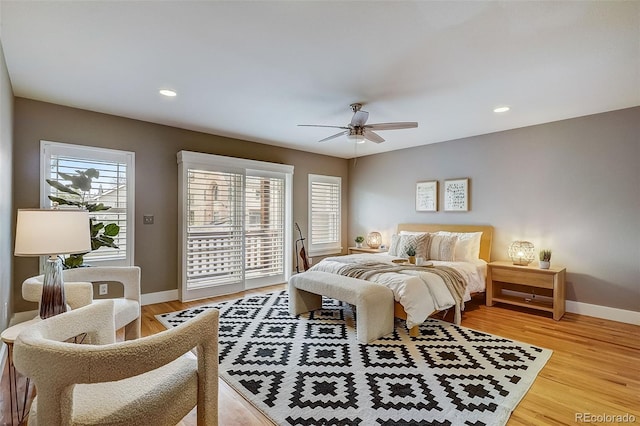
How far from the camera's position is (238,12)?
1962 millimetres

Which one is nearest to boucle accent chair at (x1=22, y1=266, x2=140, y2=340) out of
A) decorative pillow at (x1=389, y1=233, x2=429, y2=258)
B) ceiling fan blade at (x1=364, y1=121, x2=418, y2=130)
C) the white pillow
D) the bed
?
the bed

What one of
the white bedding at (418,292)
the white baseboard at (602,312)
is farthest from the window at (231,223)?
the white baseboard at (602,312)

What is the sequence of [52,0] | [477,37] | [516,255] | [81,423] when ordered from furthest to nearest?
[516,255]
[477,37]
[52,0]
[81,423]

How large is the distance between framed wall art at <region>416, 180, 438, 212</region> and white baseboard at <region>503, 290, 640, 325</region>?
2.02 metres

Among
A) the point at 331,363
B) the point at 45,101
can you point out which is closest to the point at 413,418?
the point at 331,363

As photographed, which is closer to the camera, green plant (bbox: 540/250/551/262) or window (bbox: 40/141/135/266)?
window (bbox: 40/141/135/266)

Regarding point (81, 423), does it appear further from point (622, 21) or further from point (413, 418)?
point (622, 21)

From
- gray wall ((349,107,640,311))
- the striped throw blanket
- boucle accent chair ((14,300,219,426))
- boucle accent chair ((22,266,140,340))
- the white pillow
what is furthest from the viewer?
the white pillow

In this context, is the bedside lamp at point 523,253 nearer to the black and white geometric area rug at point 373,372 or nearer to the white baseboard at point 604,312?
the white baseboard at point 604,312

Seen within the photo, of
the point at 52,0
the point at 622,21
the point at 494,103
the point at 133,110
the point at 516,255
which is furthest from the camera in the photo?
the point at 516,255

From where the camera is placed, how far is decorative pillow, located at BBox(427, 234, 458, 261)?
4523 millimetres

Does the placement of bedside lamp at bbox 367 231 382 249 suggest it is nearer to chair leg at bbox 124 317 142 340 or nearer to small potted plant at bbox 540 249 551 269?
small potted plant at bbox 540 249 551 269

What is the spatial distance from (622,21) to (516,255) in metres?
2.97

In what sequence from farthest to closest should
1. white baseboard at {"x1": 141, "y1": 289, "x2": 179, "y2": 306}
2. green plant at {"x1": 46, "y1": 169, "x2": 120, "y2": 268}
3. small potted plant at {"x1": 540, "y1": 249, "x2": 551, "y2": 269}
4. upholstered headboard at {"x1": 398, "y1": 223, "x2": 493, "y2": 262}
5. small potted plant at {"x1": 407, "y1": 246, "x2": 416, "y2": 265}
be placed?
upholstered headboard at {"x1": 398, "y1": 223, "x2": 493, "y2": 262} → white baseboard at {"x1": 141, "y1": 289, "x2": 179, "y2": 306} → small potted plant at {"x1": 407, "y1": 246, "x2": 416, "y2": 265} → small potted plant at {"x1": 540, "y1": 249, "x2": 551, "y2": 269} → green plant at {"x1": 46, "y1": 169, "x2": 120, "y2": 268}
